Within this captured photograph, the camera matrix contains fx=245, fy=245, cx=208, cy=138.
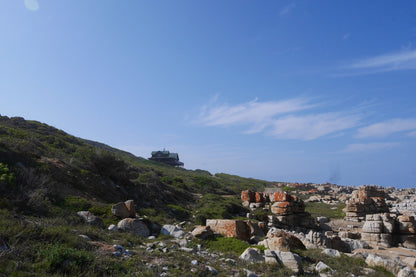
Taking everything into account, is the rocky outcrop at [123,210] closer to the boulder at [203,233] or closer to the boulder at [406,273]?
the boulder at [203,233]

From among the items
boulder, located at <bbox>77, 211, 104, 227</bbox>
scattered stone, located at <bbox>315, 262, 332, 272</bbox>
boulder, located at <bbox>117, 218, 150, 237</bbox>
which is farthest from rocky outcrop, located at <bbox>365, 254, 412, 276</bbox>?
boulder, located at <bbox>77, 211, 104, 227</bbox>

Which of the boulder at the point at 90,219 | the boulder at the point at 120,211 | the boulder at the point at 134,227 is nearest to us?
the boulder at the point at 90,219

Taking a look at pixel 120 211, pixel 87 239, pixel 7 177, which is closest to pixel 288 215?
pixel 120 211

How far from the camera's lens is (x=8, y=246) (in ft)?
17.4

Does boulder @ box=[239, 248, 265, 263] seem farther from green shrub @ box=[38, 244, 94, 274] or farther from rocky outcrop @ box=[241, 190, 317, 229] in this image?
rocky outcrop @ box=[241, 190, 317, 229]

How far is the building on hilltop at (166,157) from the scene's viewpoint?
68688mm

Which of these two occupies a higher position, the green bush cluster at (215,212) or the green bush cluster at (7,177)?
the green bush cluster at (7,177)

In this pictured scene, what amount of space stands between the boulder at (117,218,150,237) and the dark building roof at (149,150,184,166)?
58647 millimetres

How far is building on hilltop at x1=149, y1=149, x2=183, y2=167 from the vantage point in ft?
225

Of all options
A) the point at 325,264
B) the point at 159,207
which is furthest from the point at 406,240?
the point at 159,207

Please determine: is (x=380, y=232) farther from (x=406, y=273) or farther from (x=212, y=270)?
(x=212, y=270)

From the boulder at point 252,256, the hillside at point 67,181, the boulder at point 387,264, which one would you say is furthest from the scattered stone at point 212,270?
the hillside at point 67,181

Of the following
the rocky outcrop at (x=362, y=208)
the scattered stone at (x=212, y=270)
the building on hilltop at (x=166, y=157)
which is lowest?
the scattered stone at (x=212, y=270)

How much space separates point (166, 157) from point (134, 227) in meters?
60.1
